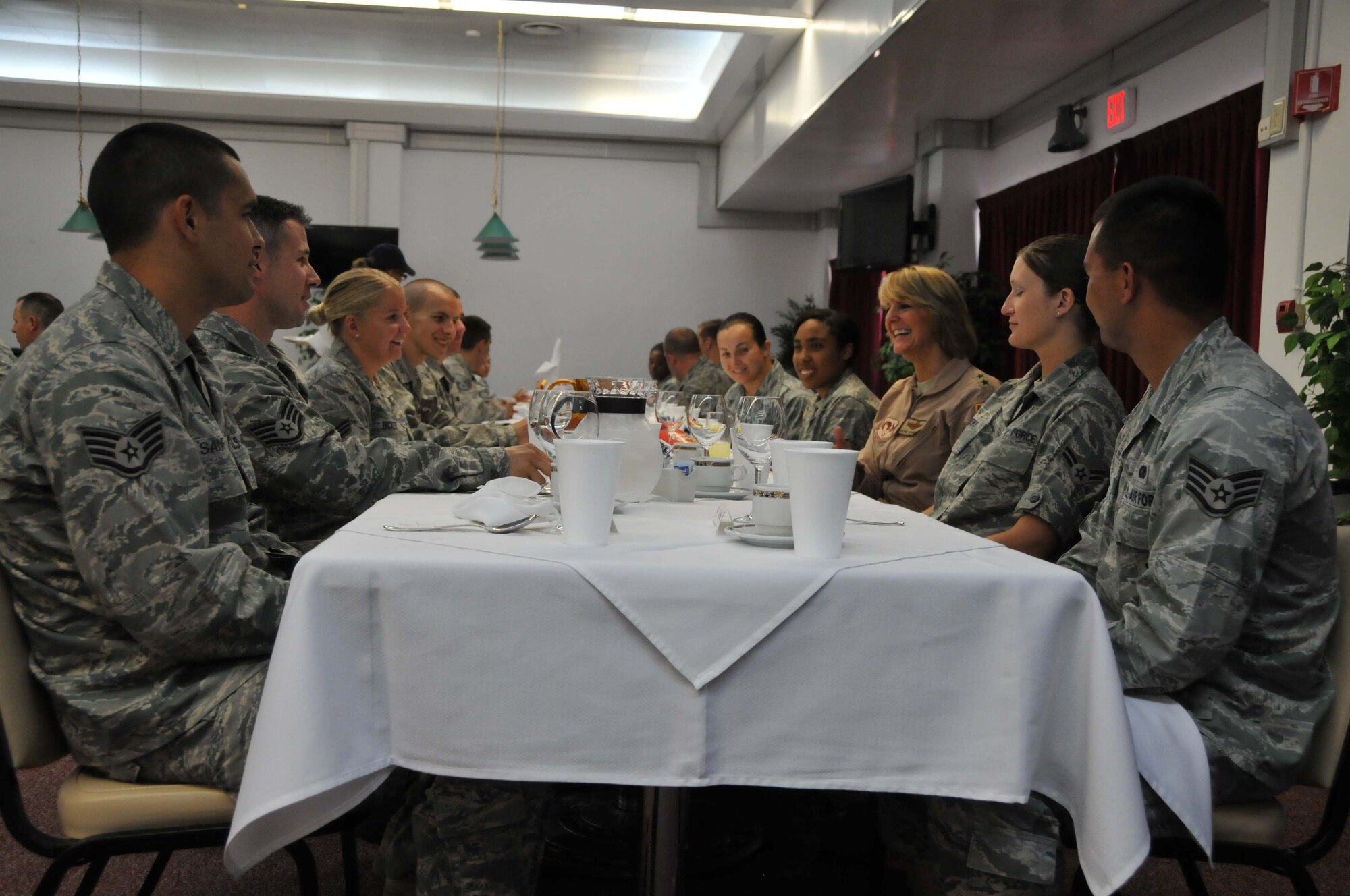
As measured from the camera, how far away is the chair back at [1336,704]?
4.39ft

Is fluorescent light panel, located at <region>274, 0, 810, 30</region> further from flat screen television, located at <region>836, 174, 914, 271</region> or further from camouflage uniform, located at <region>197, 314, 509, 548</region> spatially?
camouflage uniform, located at <region>197, 314, 509, 548</region>

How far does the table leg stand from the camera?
1311 mm

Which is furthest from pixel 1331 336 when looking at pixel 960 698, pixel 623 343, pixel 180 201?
→ pixel 623 343

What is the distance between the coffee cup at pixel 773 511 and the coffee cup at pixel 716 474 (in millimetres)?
639

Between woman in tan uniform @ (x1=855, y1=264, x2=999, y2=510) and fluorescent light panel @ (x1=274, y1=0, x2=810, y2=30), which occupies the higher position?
fluorescent light panel @ (x1=274, y1=0, x2=810, y2=30)

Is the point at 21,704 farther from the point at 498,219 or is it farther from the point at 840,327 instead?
the point at 498,219

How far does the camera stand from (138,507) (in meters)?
1.25

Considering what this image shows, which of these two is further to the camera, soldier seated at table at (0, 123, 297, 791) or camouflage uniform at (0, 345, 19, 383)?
camouflage uniform at (0, 345, 19, 383)

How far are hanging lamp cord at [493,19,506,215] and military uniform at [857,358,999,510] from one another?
6054 millimetres

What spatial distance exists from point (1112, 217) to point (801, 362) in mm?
2543

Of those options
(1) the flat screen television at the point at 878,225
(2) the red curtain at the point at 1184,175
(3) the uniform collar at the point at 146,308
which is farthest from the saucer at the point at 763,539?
(1) the flat screen television at the point at 878,225

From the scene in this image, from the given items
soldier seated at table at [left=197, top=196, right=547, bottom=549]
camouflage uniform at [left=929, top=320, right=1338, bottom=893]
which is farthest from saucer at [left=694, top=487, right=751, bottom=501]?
camouflage uniform at [left=929, top=320, right=1338, bottom=893]

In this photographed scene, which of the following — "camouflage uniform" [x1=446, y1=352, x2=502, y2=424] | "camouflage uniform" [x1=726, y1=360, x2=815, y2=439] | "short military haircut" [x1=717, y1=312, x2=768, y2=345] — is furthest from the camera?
"camouflage uniform" [x1=446, y1=352, x2=502, y2=424]

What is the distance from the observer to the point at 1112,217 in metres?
1.70
